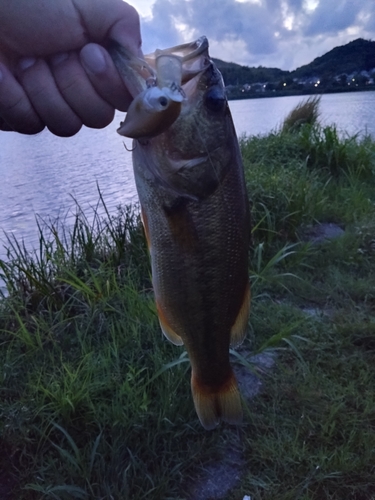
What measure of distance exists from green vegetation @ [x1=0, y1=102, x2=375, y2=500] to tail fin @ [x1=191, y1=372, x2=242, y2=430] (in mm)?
572

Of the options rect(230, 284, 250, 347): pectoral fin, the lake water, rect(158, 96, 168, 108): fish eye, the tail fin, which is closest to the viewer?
rect(158, 96, 168, 108): fish eye

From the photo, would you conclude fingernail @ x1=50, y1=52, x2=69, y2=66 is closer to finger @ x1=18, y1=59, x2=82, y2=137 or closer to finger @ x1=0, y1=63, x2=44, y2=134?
finger @ x1=18, y1=59, x2=82, y2=137

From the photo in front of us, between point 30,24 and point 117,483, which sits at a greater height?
point 30,24

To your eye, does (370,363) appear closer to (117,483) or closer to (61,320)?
(117,483)

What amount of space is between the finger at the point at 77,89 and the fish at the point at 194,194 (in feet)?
0.44

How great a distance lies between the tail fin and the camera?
2188mm

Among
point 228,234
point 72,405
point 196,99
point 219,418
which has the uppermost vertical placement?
point 196,99

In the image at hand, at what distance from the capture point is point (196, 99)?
68.1 inches

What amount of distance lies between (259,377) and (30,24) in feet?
7.98

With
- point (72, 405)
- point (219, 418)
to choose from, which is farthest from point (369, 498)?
point (72, 405)

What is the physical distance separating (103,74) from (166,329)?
950 millimetres

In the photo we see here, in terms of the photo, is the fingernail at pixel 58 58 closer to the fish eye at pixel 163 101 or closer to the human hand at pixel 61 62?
the human hand at pixel 61 62

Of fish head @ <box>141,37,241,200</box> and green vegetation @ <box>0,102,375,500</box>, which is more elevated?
fish head @ <box>141,37,241,200</box>

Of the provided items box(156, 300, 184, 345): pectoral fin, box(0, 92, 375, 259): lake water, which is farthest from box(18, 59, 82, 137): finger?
box(0, 92, 375, 259): lake water
